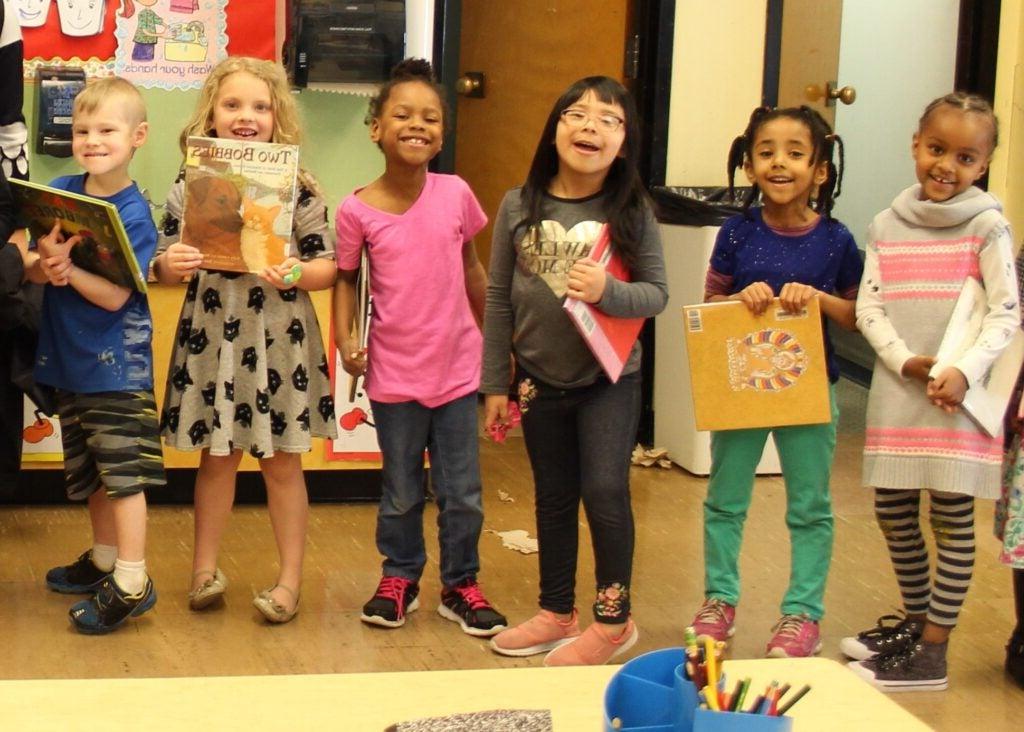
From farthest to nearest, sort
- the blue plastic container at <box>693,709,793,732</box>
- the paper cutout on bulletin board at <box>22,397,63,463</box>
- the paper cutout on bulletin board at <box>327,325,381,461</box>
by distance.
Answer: the paper cutout on bulletin board at <box>327,325,381,461</box>, the paper cutout on bulletin board at <box>22,397,63,463</box>, the blue plastic container at <box>693,709,793,732</box>

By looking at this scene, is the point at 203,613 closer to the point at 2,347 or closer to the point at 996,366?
the point at 2,347

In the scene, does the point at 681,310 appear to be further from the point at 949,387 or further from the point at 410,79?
the point at 949,387

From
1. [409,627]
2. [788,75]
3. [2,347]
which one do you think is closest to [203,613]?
[409,627]

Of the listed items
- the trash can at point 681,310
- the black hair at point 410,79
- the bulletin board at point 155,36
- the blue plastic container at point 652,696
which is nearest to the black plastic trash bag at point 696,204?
the trash can at point 681,310

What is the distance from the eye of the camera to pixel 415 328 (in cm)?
314

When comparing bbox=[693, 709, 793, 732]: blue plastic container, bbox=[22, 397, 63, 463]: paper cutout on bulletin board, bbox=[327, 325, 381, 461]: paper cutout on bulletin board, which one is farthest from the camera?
bbox=[327, 325, 381, 461]: paper cutout on bulletin board

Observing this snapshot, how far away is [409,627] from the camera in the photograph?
128 inches

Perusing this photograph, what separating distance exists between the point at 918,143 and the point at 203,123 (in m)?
1.54

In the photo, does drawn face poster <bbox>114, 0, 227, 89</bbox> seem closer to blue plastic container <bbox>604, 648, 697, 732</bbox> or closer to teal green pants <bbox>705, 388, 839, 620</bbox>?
teal green pants <bbox>705, 388, 839, 620</bbox>

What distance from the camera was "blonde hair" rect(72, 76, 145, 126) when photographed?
3.01m

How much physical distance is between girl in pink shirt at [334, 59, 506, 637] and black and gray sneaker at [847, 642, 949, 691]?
85 cm

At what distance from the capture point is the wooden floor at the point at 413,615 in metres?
2.96

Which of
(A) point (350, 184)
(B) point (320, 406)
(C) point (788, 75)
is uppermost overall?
(C) point (788, 75)

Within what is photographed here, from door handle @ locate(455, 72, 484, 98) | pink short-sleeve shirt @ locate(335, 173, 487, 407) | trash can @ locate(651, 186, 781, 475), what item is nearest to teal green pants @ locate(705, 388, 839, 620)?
pink short-sleeve shirt @ locate(335, 173, 487, 407)
